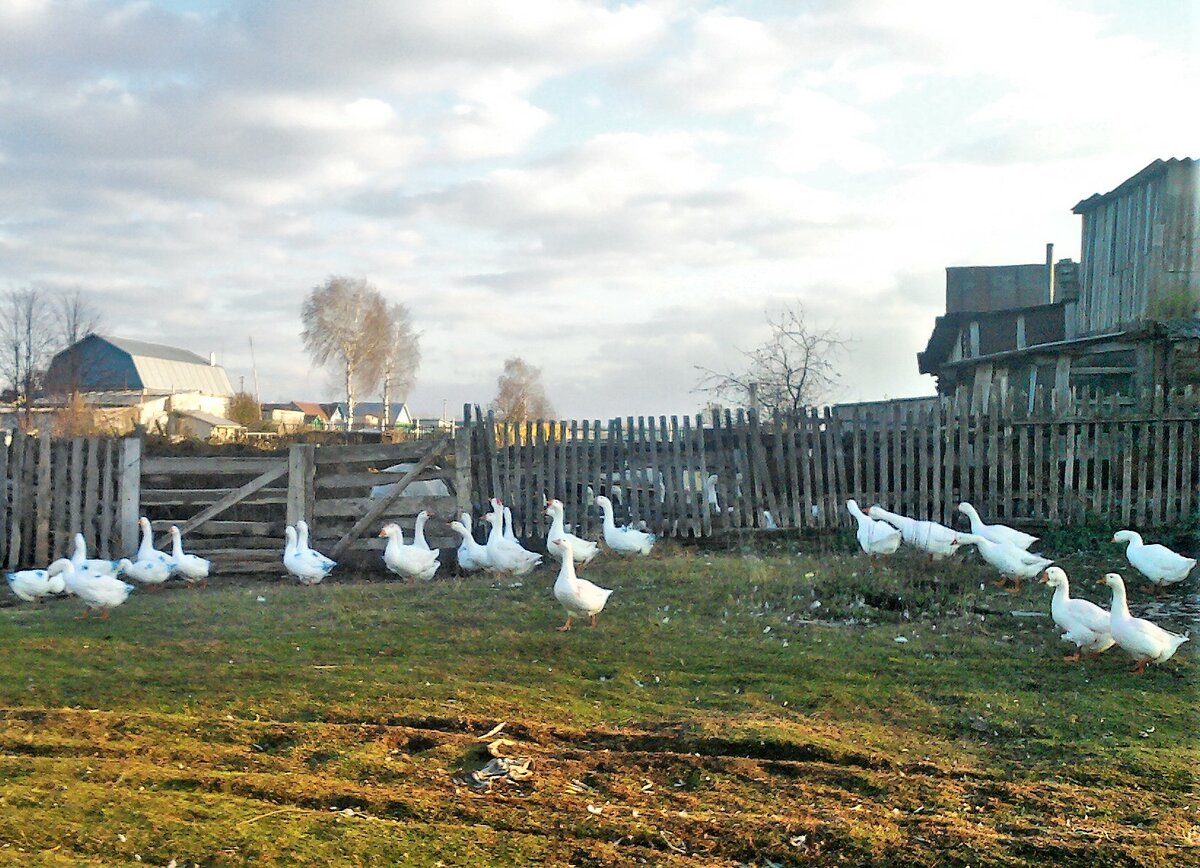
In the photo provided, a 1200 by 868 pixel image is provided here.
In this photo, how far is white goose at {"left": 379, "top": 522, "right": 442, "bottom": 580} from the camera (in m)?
13.1

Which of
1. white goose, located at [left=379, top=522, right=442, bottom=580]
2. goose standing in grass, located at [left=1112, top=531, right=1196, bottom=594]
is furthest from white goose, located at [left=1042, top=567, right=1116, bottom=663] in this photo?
white goose, located at [left=379, top=522, right=442, bottom=580]

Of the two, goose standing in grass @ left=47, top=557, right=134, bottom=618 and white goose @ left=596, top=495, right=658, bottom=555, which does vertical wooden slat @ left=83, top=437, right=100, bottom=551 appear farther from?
white goose @ left=596, top=495, right=658, bottom=555

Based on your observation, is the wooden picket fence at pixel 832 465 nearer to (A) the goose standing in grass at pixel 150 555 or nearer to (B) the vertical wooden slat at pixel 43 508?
(A) the goose standing in grass at pixel 150 555

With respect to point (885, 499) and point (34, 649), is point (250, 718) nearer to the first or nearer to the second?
point (34, 649)

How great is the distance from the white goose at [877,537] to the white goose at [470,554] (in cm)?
478

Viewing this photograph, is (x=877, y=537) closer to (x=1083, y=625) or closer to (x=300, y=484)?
(x=1083, y=625)

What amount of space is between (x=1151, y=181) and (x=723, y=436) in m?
11.5

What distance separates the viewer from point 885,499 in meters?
15.0

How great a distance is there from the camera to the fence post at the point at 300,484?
14.8 metres

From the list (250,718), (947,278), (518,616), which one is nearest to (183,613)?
(518,616)

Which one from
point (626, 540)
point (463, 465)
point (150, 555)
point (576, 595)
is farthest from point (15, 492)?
point (576, 595)

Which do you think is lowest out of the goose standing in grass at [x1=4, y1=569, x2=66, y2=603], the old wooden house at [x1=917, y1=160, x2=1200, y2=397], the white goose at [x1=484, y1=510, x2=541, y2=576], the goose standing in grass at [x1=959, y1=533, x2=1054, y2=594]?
the goose standing in grass at [x1=4, y1=569, x2=66, y2=603]

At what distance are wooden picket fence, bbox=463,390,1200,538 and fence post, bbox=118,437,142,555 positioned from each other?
190 inches

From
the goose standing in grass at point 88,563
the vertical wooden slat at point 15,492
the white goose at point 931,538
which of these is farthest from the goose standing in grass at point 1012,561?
the vertical wooden slat at point 15,492
